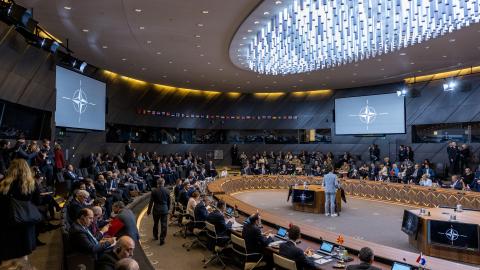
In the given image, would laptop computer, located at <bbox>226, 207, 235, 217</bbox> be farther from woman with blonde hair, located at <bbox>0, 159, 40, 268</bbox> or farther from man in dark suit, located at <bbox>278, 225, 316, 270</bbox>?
woman with blonde hair, located at <bbox>0, 159, 40, 268</bbox>

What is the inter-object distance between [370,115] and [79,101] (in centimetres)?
1508

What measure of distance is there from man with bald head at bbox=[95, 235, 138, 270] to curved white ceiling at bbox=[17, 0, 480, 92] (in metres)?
6.51

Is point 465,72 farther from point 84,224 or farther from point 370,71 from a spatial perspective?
point 84,224

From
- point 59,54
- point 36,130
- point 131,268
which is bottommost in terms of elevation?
point 131,268

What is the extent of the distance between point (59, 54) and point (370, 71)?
1310cm

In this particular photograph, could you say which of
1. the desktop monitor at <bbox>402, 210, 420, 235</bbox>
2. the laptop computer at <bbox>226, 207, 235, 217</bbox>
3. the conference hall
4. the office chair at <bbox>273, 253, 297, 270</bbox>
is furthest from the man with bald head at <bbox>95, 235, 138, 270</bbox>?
the desktop monitor at <bbox>402, 210, 420, 235</bbox>

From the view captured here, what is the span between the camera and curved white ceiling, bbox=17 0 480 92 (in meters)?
8.91

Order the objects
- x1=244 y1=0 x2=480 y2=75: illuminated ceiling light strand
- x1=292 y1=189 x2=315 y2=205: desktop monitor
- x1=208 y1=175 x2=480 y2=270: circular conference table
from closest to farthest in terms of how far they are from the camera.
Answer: x1=208 y1=175 x2=480 y2=270: circular conference table → x1=244 y1=0 x2=480 y2=75: illuminated ceiling light strand → x1=292 y1=189 x2=315 y2=205: desktop monitor

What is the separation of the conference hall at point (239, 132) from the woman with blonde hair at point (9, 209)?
18 mm

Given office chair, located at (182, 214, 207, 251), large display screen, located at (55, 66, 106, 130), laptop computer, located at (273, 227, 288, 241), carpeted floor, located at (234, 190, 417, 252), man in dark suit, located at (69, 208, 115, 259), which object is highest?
large display screen, located at (55, 66, 106, 130)

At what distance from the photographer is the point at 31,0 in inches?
321

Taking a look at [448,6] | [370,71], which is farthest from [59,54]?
[370,71]

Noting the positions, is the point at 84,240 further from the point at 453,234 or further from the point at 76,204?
the point at 453,234

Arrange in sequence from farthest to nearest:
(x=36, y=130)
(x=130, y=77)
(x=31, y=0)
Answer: (x=130, y=77) → (x=36, y=130) → (x=31, y=0)
